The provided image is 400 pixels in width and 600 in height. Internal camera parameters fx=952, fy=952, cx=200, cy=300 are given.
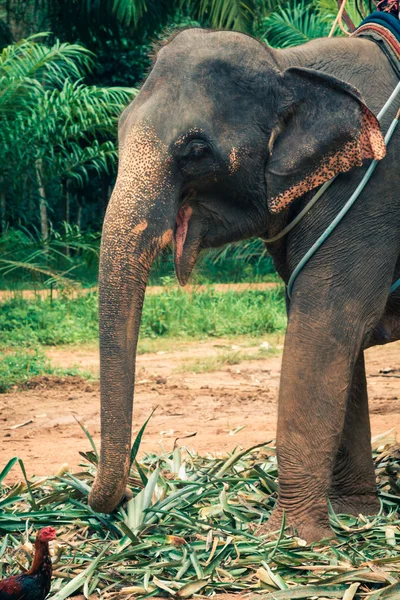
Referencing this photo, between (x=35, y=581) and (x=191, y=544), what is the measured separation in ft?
2.50

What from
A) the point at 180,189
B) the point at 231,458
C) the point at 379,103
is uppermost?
the point at 379,103

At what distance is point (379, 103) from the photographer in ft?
12.2

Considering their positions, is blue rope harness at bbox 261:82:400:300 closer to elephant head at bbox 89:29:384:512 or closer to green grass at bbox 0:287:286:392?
elephant head at bbox 89:29:384:512

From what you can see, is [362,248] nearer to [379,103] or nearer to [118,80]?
[379,103]

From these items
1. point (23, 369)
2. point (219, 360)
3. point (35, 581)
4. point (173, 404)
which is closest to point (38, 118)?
point (23, 369)

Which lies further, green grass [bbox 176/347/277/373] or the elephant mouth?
green grass [bbox 176/347/277/373]

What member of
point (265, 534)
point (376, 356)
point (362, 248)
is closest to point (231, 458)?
point (265, 534)

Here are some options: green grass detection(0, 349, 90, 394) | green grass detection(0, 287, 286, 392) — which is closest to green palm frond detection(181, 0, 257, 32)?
green grass detection(0, 287, 286, 392)

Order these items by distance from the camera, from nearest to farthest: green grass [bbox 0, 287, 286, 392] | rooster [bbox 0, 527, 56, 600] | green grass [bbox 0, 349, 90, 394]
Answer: rooster [bbox 0, 527, 56, 600] → green grass [bbox 0, 349, 90, 394] → green grass [bbox 0, 287, 286, 392]

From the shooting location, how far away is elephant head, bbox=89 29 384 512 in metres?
3.26

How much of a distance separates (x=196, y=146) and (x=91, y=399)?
4.12 meters

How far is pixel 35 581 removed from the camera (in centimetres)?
307

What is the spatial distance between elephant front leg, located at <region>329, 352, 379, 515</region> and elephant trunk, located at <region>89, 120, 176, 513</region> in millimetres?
1300

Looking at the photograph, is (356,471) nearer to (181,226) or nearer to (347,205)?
(347,205)
